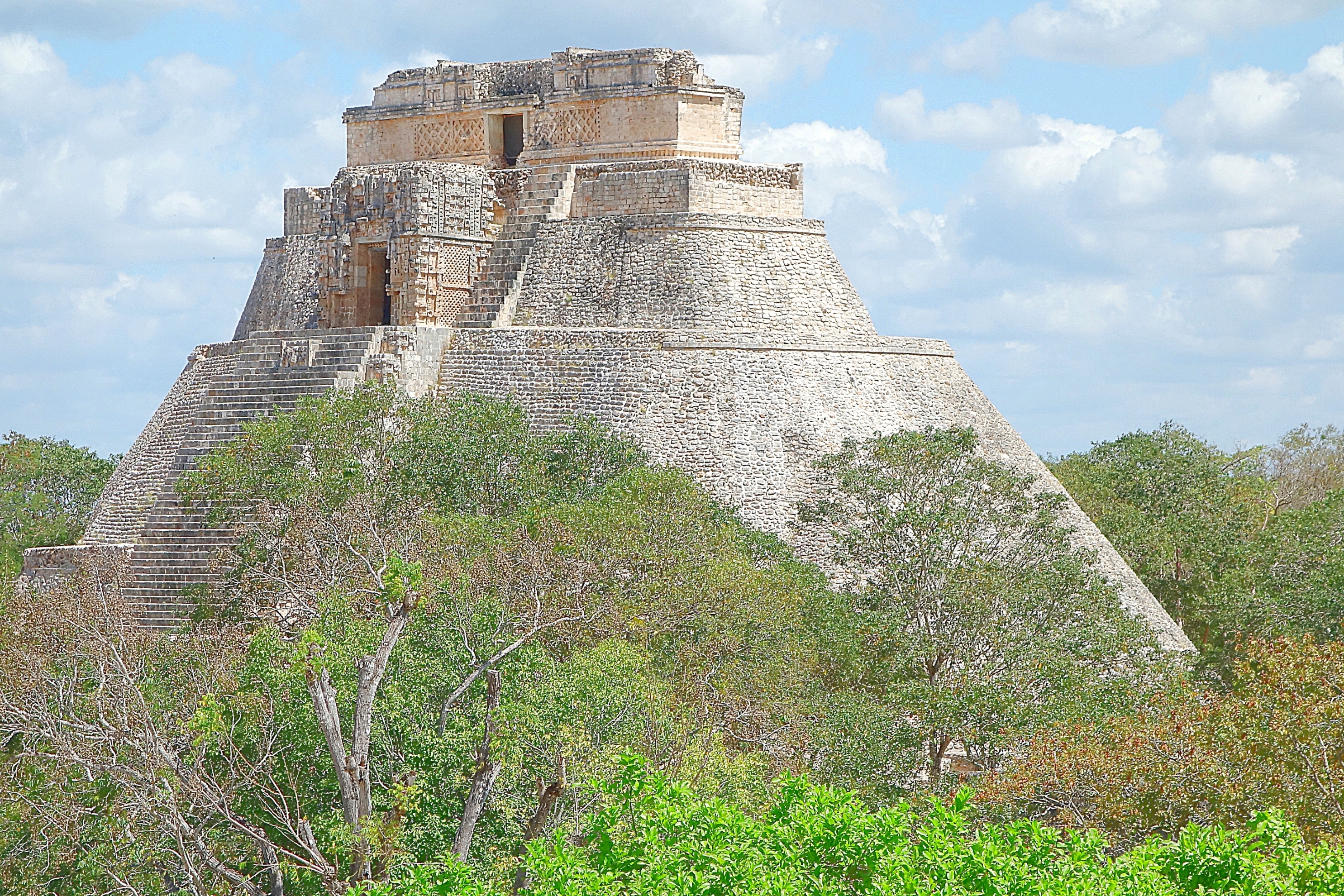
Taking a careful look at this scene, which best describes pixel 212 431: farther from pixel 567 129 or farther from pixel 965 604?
pixel 965 604

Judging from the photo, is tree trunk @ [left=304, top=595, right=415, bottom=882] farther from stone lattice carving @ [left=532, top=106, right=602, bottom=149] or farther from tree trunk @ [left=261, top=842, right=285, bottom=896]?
stone lattice carving @ [left=532, top=106, right=602, bottom=149]

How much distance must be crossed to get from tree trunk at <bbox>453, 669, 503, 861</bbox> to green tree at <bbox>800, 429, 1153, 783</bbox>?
519 cm

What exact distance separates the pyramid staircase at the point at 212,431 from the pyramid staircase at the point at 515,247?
6.20 ft

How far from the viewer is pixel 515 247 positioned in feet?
88.0

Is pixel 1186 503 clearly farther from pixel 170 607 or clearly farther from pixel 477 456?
pixel 170 607

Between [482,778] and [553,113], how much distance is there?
16.1 m

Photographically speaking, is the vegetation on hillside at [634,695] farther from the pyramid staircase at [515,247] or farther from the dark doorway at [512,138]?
the dark doorway at [512,138]

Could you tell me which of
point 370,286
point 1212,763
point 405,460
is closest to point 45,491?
point 370,286

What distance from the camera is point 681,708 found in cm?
1622

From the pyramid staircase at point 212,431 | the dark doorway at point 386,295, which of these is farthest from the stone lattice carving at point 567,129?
the pyramid staircase at point 212,431

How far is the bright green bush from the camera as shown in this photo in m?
10.8

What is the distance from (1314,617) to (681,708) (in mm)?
9075

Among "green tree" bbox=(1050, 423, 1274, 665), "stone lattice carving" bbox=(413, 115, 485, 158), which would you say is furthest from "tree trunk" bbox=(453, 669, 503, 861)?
"stone lattice carving" bbox=(413, 115, 485, 158)

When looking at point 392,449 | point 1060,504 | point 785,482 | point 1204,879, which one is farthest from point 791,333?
point 1204,879
